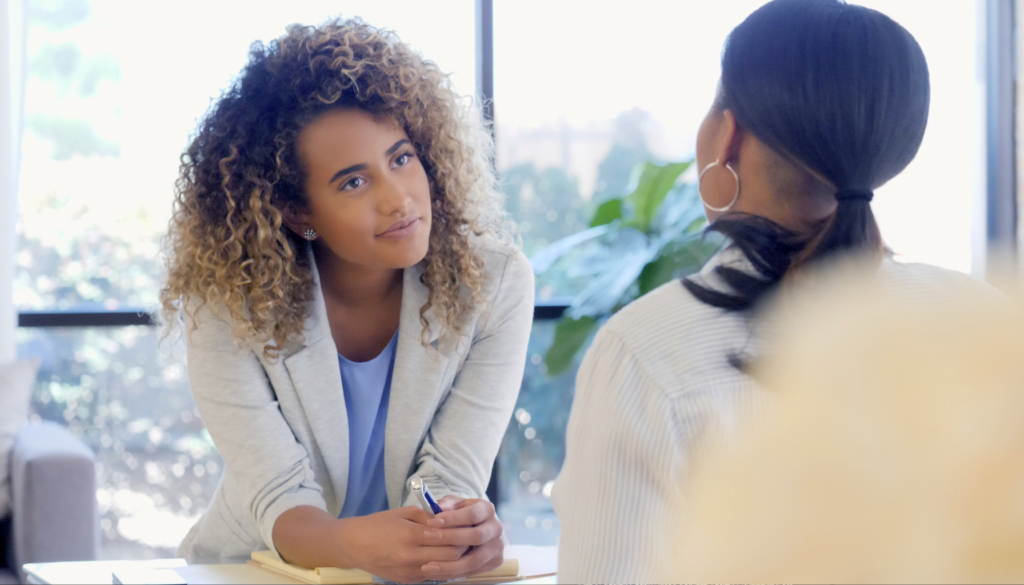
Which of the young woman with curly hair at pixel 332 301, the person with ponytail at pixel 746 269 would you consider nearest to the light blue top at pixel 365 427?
the young woman with curly hair at pixel 332 301

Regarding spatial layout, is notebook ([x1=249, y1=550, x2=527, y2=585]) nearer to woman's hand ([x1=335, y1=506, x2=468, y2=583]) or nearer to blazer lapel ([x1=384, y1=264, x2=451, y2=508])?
woman's hand ([x1=335, y1=506, x2=468, y2=583])

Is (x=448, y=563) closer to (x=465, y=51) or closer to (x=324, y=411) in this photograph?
(x=324, y=411)

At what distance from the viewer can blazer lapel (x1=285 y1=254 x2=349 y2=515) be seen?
1.36 metres

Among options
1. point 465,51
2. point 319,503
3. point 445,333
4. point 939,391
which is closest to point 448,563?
point 319,503

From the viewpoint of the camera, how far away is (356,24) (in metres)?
1.49

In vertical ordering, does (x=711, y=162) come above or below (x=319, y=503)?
above

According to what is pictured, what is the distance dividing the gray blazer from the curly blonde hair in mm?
35

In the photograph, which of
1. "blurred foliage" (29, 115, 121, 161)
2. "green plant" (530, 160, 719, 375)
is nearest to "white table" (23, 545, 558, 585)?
"green plant" (530, 160, 719, 375)

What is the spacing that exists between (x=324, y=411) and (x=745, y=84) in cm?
89

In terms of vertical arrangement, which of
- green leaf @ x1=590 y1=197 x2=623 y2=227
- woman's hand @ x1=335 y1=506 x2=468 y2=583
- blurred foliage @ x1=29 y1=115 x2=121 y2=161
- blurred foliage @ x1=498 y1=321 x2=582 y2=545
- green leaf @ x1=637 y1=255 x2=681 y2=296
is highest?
blurred foliage @ x1=29 y1=115 x2=121 y2=161

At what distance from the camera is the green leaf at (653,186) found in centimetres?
281

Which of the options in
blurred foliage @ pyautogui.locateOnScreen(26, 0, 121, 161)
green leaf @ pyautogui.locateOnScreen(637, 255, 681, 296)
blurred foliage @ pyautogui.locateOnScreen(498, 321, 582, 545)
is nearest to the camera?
green leaf @ pyautogui.locateOnScreen(637, 255, 681, 296)

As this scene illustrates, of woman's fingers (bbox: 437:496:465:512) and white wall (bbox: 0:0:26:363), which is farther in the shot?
white wall (bbox: 0:0:26:363)

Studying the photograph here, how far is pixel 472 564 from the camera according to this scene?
111cm
